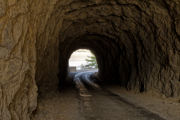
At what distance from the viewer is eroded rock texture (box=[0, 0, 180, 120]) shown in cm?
450

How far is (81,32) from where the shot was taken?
15.4 meters

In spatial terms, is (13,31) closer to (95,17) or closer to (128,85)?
(95,17)

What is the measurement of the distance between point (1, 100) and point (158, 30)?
29.1ft

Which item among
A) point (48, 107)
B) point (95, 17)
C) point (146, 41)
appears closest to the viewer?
point (48, 107)

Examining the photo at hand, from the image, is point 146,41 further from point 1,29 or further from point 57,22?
point 1,29

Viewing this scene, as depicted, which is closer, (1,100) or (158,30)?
(1,100)

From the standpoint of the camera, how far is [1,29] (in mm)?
4078

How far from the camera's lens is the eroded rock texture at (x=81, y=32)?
14.8 feet

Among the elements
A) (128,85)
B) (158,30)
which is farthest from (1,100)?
(128,85)

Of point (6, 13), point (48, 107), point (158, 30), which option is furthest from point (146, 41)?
point (6, 13)

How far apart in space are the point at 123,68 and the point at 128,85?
2096mm

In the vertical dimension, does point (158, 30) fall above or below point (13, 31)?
above

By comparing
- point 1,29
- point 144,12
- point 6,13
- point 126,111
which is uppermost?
point 144,12

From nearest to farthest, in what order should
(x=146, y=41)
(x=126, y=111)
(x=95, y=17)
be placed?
(x=126, y=111)
(x=146, y=41)
(x=95, y=17)
